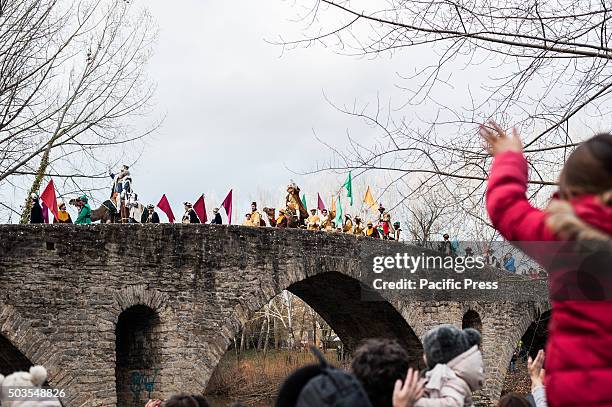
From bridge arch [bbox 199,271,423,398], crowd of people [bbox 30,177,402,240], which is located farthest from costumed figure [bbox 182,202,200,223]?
bridge arch [bbox 199,271,423,398]

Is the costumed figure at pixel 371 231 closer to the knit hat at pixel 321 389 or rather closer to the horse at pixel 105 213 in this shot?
the horse at pixel 105 213

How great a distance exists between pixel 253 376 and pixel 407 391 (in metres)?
23.4

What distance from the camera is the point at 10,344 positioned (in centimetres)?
1212

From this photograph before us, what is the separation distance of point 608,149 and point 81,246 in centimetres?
1124

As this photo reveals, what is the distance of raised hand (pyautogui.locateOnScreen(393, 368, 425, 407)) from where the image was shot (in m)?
2.87

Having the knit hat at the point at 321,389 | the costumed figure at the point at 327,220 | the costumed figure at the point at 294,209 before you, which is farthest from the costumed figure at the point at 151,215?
the knit hat at the point at 321,389

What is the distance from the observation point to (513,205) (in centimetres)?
228

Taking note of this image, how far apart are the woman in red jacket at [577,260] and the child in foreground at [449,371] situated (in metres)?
0.86

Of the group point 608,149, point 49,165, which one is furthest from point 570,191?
point 49,165

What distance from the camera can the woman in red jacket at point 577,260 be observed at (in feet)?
6.67

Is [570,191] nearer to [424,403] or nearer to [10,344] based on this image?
[424,403]

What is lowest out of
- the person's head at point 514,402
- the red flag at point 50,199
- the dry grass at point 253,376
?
the person's head at point 514,402

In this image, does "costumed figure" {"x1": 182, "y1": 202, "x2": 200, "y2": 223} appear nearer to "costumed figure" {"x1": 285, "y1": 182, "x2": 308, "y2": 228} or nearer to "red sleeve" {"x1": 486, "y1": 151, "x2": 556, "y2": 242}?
"costumed figure" {"x1": 285, "y1": 182, "x2": 308, "y2": 228}

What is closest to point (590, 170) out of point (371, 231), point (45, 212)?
point (45, 212)
